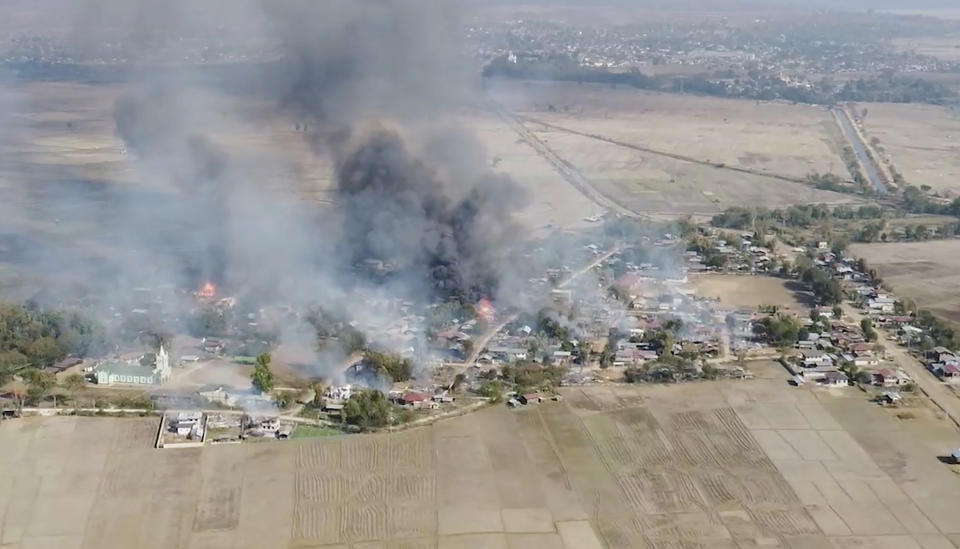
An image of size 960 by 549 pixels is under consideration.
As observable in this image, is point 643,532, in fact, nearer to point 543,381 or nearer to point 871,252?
point 543,381

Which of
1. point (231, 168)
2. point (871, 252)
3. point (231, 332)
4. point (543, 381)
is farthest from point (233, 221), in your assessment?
point (871, 252)

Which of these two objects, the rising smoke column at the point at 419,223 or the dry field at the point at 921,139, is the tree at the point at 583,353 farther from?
the dry field at the point at 921,139

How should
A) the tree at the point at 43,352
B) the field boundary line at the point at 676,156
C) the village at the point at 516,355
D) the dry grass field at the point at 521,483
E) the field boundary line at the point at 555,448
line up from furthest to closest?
1. the field boundary line at the point at 676,156
2. the tree at the point at 43,352
3. the village at the point at 516,355
4. the field boundary line at the point at 555,448
5. the dry grass field at the point at 521,483

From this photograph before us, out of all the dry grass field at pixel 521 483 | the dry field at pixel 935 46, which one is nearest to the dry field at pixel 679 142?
the dry grass field at pixel 521 483

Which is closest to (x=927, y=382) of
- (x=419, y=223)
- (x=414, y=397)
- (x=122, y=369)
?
(x=414, y=397)

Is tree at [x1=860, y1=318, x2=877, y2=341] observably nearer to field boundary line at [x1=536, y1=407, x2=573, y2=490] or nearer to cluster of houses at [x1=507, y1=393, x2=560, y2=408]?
cluster of houses at [x1=507, y1=393, x2=560, y2=408]

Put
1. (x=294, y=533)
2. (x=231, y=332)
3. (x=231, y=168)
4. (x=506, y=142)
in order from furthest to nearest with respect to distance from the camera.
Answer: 1. (x=506, y=142)
2. (x=231, y=168)
3. (x=231, y=332)
4. (x=294, y=533)

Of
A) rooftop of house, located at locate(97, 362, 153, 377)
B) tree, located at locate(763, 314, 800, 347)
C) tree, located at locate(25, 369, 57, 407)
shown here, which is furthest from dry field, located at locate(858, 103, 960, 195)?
tree, located at locate(25, 369, 57, 407)
